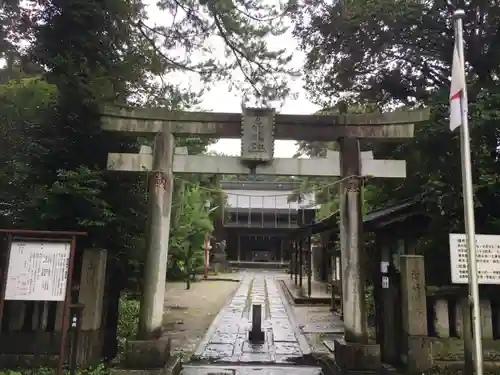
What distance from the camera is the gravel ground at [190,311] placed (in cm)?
1113

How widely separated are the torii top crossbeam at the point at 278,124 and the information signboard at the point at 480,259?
2.43m

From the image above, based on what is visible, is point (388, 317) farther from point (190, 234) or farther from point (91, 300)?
point (190, 234)

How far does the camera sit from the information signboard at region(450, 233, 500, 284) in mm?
6281

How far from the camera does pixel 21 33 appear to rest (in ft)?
33.3

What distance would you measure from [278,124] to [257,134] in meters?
0.52

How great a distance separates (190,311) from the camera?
16.5 m

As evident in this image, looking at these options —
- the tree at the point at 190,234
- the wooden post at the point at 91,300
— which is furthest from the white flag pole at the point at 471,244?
the tree at the point at 190,234

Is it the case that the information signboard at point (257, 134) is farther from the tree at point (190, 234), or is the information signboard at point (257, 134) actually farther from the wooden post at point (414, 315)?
the tree at point (190, 234)

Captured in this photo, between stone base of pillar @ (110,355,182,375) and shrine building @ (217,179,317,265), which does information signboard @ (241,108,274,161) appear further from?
shrine building @ (217,179,317,265)

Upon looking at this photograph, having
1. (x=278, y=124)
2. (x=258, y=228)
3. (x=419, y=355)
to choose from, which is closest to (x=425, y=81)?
(x=278, y=124)

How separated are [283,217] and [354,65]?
113ft

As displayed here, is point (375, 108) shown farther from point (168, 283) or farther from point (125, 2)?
point (168, 283)

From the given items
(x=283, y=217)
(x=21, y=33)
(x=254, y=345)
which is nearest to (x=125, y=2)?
(x=21, y=33)

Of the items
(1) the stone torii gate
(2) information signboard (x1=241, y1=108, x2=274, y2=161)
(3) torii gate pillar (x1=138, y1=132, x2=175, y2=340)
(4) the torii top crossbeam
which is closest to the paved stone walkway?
(3) torii gate pillar (x1=138, y1=132, x2=175, y2=340)
